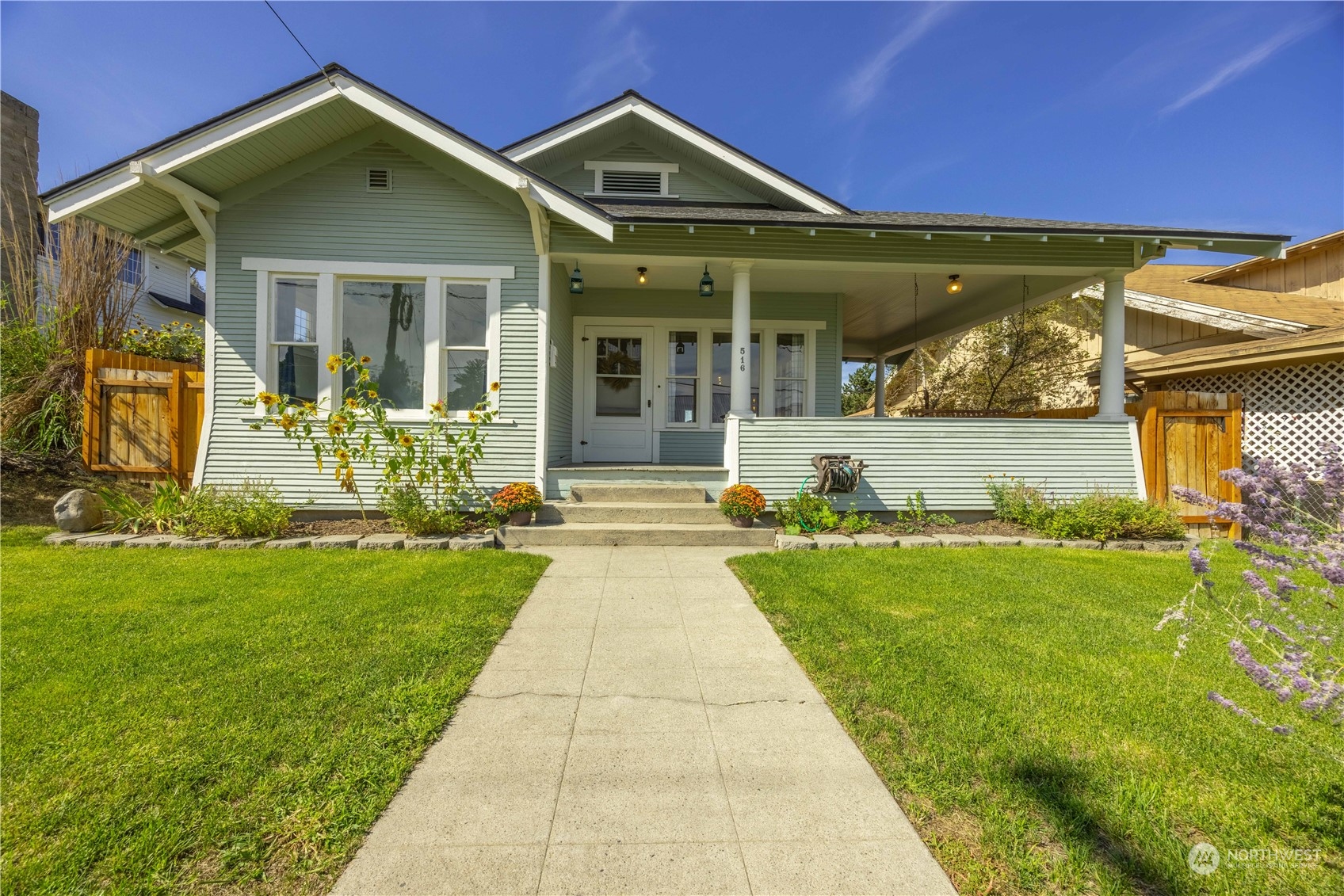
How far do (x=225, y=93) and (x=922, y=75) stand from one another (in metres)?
10.4

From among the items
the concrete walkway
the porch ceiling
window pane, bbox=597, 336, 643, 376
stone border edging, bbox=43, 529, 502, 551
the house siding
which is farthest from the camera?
window pane, bbox=597, 336, 643, 376

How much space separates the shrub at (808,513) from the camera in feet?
20.4

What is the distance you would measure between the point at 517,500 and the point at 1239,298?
45.5 ft

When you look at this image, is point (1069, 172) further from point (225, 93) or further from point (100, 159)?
point (100, 159)

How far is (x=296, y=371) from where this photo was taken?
21.2 ft

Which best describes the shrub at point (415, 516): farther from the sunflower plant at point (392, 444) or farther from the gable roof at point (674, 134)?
the gable roof at point (674, 134)

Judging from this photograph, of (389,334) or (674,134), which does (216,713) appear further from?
(674,134)

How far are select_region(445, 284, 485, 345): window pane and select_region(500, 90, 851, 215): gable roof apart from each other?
261 centimetres

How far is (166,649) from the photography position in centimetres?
294

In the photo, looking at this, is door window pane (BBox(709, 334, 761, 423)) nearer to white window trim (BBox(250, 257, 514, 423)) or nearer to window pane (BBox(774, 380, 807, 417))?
window pane (BBox(774, 380, 807, 417))

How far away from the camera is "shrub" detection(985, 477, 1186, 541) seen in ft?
19.8

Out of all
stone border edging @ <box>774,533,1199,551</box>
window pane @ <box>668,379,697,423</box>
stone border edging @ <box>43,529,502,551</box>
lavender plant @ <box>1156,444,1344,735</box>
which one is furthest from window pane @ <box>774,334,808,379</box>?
lavender plant @ <box>1156,444,1344,735</box>

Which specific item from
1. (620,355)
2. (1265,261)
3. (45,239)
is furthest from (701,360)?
(1265,261)

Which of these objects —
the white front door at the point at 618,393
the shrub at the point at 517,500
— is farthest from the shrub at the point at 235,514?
the white front door at the point at 618,393
